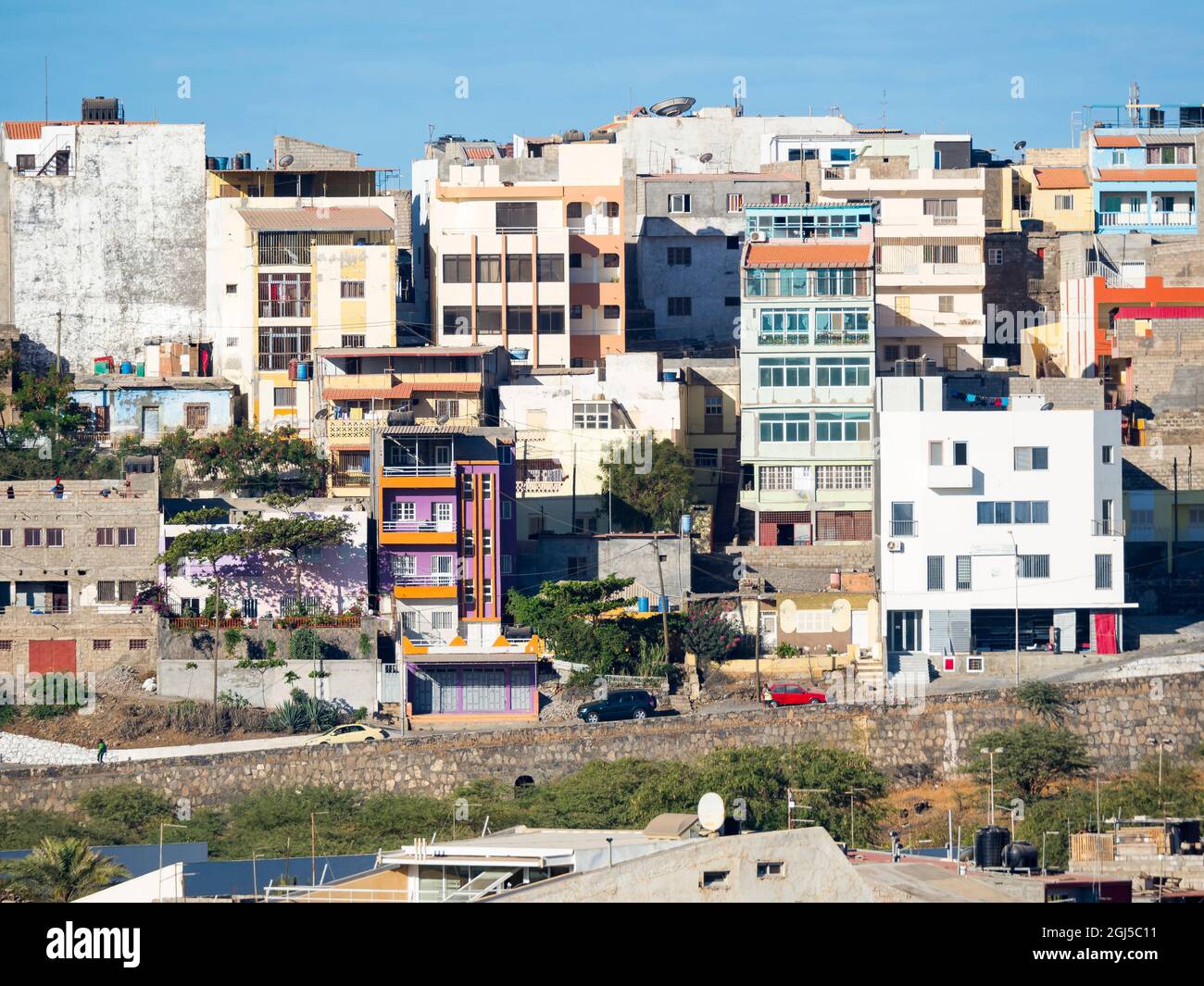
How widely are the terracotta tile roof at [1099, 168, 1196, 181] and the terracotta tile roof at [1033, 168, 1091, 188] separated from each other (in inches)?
24.2

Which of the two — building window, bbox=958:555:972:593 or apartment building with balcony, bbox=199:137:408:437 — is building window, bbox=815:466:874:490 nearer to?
building window, bbox=958:555:972:593

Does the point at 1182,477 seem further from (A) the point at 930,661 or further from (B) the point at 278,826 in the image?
(B) the point at 278,826

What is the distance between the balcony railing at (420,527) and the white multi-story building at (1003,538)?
398 inches

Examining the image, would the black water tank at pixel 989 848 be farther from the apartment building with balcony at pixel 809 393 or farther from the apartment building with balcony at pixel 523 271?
the apartment building with balcony at pixel 523 271

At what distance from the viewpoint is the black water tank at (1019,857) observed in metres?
30.6

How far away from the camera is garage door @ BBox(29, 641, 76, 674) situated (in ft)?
172

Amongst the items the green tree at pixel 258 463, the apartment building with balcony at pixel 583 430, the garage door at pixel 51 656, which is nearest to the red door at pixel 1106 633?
the apartment building with balcony at pixel 583 430

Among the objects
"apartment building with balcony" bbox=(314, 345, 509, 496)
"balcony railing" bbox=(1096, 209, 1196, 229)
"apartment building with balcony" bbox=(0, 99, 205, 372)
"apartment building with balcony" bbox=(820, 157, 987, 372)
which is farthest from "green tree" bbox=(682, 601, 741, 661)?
"balcony railing" bbox=(1096, 209, 1196, 229)

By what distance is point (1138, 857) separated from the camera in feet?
106

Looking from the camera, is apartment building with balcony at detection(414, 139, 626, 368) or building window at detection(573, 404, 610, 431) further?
apartment building with balcony at detection(414, 139, 626, 368)

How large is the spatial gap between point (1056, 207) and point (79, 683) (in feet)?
123

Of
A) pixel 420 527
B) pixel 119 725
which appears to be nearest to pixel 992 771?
pixel 420 527

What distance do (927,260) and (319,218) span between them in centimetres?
1744

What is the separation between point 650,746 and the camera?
46844mm
